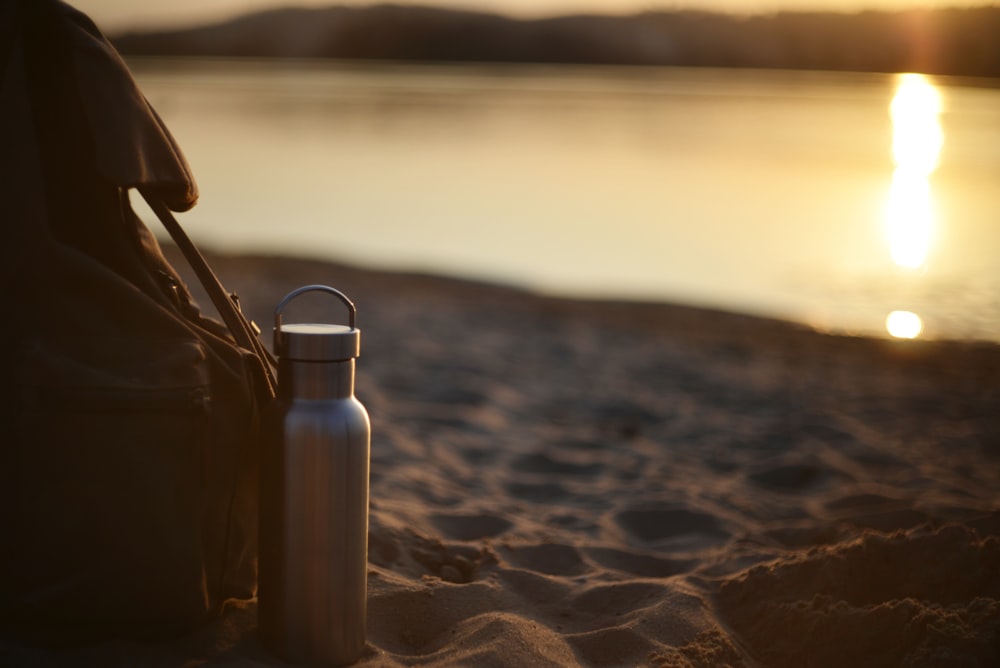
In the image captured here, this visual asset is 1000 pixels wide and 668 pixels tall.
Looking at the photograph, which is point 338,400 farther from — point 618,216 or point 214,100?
point 214,100

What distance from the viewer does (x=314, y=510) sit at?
81.7 inches

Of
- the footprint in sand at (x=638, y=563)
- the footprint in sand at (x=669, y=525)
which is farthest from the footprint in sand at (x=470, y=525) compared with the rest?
the footprint in sand at (x=669, y=525)

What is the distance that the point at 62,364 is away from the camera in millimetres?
1977

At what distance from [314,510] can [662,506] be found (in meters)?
1.85

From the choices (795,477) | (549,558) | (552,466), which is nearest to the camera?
(549,558)

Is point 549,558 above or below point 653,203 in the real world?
below

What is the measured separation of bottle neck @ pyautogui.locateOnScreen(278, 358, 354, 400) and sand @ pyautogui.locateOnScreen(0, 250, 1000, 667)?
58 cm

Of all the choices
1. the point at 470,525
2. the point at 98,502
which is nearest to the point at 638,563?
the point at 470,525

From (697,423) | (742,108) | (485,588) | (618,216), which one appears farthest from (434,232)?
(742,108)

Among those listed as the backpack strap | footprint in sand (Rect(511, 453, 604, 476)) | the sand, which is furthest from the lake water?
the backpack strap

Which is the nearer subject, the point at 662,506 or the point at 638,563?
the point at 638,563

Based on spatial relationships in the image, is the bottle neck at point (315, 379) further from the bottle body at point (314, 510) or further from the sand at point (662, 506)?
the sand at point (662, 506)

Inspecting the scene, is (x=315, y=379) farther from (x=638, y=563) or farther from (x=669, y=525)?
(x=669, y=525)

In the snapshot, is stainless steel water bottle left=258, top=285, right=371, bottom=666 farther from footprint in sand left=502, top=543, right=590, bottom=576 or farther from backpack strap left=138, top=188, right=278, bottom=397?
footprint in sand left=502, top=543, right=590, bottom=576
